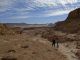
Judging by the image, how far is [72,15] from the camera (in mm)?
139625

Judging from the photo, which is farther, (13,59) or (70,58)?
(70,58)

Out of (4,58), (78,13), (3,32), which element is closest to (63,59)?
(4,58)

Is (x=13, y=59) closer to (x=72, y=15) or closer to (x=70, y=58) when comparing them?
(x=70, y=58)

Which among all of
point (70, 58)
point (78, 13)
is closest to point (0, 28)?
point (70, 58)

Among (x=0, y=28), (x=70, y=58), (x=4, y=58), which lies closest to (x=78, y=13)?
(x=0, y=28)

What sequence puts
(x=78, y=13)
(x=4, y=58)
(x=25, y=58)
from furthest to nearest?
(x=78, y=13) < (x=25, y=58) < (x=4, y=58)

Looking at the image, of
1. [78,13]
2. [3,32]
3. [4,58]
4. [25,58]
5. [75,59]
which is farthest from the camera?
[78,13]

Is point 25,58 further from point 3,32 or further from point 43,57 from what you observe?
point 3,32

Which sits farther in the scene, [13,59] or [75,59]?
[75,59]

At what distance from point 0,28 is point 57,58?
4826cm

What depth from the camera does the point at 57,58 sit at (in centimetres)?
3161

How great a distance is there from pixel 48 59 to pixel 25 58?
2.68 m

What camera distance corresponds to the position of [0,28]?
77750 mm

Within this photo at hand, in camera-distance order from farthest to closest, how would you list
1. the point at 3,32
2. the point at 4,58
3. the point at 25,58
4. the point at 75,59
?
the point at 3,32
the point at 75,59
the point at 25,58
the point at 4,58
